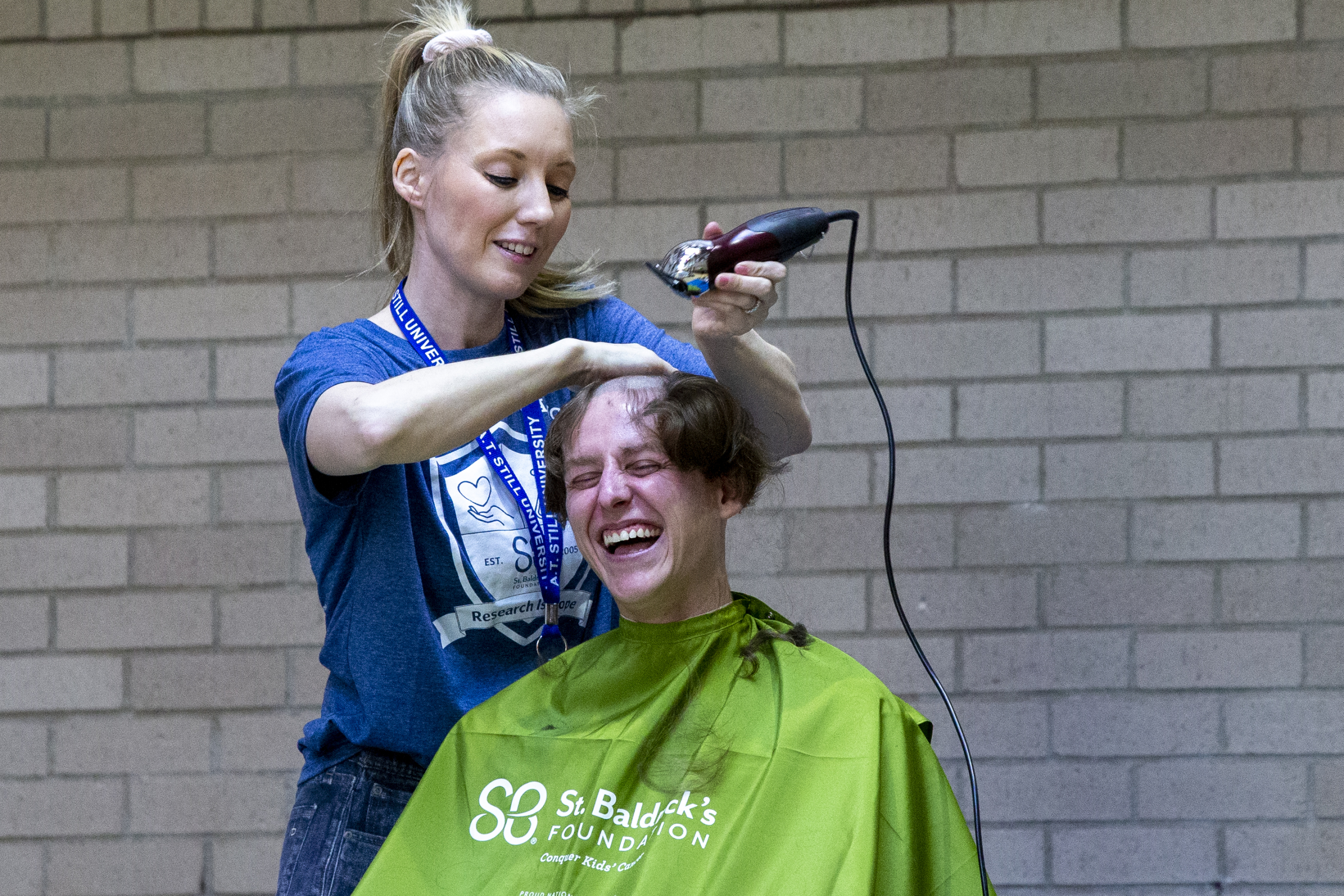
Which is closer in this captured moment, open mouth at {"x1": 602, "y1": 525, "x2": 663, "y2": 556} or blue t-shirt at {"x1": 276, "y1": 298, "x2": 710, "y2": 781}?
blue t-shirt at {"x1": 276, "y1": 298, "x2": 710, "y2": 781}

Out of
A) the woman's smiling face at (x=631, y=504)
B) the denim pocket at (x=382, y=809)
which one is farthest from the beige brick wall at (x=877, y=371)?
the denim pocket at (x=382, y=809)

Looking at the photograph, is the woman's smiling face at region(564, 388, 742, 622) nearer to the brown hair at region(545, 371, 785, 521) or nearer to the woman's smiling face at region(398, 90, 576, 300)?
the brown hair at region(545, 371, 785, 521)

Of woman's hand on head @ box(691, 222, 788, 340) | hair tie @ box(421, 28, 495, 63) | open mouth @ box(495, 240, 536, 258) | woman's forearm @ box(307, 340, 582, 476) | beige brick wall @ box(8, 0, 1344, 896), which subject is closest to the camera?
woman's forearm @ box(307, 340, 582, 476)

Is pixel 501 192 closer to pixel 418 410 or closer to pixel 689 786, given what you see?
pixel 418 410

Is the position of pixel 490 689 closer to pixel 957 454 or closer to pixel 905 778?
pixel 905 778

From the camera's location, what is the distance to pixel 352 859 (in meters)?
1.55

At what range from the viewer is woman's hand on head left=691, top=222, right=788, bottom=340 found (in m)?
1.44

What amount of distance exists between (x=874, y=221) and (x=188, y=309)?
6.02ft

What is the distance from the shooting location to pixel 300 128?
3418 millimetres

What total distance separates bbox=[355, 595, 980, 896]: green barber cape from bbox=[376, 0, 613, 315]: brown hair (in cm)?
48

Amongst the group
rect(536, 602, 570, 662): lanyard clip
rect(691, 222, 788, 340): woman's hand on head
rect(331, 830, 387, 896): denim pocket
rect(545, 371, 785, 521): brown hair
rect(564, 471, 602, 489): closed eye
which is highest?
rect(691, 222, 788, 340): woman's hand on head

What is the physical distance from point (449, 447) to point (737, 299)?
37cm

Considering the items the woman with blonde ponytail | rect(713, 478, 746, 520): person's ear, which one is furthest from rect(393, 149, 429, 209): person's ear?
rect(713, 478, 746, 520): person's ear

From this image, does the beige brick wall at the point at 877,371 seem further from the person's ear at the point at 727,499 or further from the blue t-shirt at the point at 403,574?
the blue t-shirt at the point at 403,574
